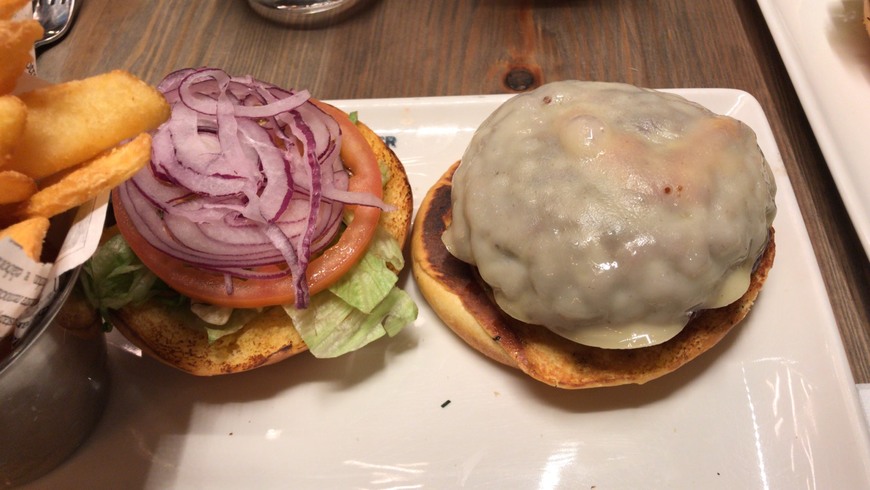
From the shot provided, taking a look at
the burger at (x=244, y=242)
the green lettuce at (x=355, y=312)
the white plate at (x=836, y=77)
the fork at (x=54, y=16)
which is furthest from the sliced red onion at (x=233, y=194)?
the fork at (x=54, y=16)

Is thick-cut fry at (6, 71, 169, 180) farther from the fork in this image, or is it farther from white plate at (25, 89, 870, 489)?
the fork

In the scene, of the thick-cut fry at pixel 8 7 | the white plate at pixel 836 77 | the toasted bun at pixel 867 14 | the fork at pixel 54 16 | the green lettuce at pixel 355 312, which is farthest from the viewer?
the fork at pixel 54 16

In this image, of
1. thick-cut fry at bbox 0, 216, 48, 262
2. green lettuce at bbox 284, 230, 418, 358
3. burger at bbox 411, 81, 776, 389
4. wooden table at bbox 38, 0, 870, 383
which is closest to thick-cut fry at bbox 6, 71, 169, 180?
thick-cut fry at bbox 0, 216, 48, 262

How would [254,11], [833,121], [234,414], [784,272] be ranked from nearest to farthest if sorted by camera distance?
[234,414] < [784,272] < [833,121] < [254,11]

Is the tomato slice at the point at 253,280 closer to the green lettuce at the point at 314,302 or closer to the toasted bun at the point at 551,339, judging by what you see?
the green lettuce at the point at 314,302

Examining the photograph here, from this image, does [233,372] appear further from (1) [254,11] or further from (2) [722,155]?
(1) [254,11]

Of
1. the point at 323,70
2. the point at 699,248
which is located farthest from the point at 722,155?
the point at 323,70
